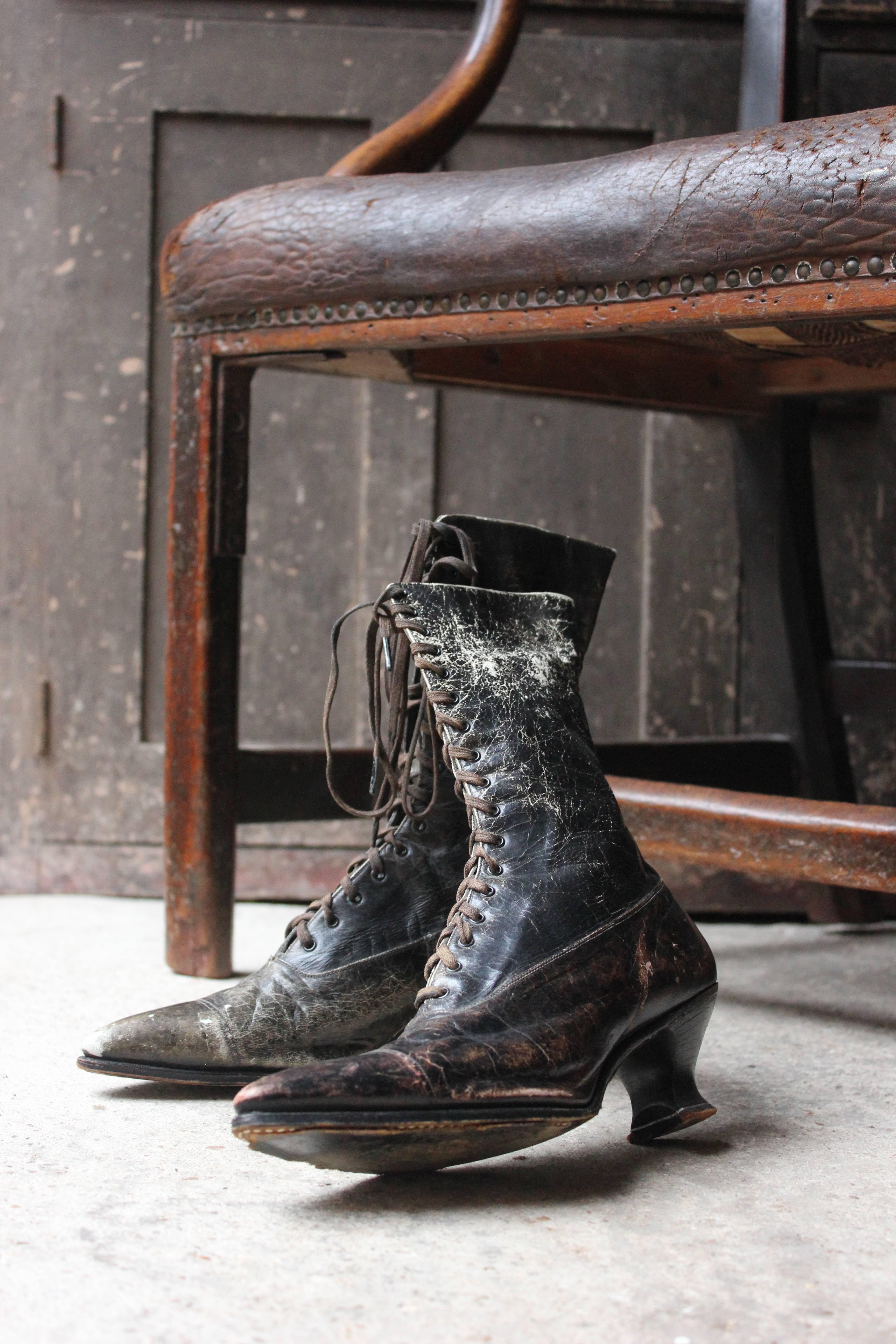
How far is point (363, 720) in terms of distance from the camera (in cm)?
178

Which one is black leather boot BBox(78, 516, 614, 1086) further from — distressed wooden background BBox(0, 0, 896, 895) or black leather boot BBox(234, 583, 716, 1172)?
distressed wooden background BBox(0, 0, 896, 895)

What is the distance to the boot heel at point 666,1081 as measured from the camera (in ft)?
→ 2.85

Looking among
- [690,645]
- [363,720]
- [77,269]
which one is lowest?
[363,720]

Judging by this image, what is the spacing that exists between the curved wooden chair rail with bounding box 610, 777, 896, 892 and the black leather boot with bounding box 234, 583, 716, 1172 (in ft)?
0.89

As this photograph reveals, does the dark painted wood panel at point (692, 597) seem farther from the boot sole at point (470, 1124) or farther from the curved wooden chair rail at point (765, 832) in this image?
the boot sole at point (470, 1124)

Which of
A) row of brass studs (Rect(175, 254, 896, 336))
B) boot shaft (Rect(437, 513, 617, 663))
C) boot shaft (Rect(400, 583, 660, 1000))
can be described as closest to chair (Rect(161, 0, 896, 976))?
row of brass studs (Rect(175, 254, 896, 336))

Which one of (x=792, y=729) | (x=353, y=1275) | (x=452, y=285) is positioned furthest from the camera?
(x=792, y=729)

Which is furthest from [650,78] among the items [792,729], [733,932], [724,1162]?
[724,1162]

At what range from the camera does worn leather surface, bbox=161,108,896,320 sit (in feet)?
3.06

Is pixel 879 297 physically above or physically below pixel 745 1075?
above

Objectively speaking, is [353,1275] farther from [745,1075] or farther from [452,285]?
[452,285]

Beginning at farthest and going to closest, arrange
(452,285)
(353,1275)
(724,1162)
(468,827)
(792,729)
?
(792,729) → (452,285) → (468,827) → (724,1162) → (353,1275)

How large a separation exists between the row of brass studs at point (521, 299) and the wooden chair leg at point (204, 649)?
6cm

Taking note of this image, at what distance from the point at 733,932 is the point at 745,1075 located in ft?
2.10
